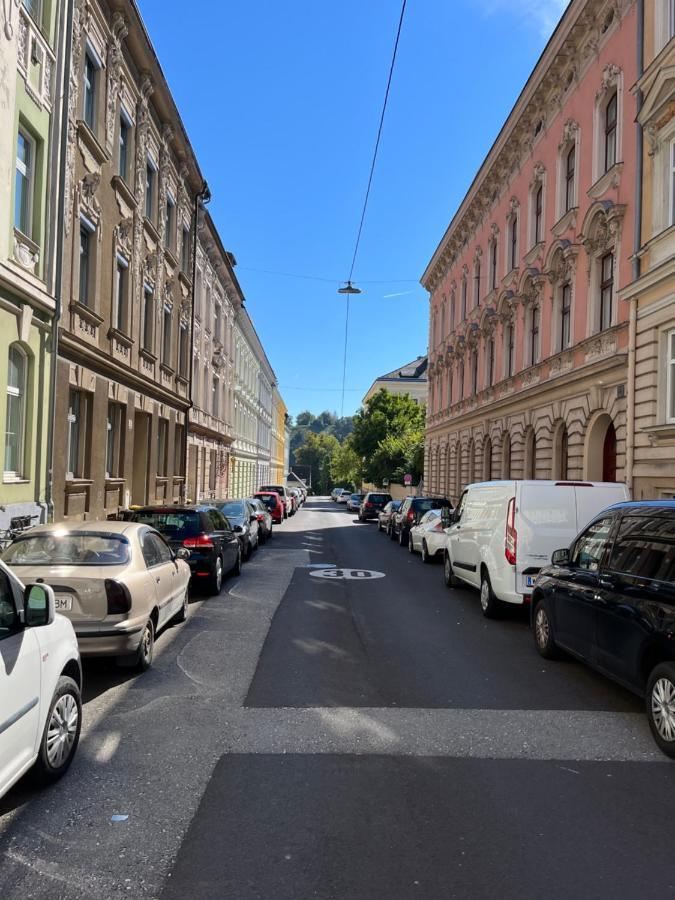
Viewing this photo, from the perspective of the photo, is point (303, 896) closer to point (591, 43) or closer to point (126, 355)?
point (126, 355)

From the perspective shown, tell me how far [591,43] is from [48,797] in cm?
2057

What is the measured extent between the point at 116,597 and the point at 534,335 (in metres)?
20.0

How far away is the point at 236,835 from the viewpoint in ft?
11.7

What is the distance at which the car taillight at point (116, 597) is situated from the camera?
6176mm

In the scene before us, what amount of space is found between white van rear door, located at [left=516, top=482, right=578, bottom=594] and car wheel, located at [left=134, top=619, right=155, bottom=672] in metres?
4.73

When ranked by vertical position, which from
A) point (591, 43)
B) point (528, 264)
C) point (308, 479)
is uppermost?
point (591, 43)

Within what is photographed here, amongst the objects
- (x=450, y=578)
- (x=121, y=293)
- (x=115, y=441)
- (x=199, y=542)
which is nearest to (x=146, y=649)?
(x=199, y=542)

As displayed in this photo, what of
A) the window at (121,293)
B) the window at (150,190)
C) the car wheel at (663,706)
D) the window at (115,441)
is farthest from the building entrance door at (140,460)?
the car wheel at (663,706)

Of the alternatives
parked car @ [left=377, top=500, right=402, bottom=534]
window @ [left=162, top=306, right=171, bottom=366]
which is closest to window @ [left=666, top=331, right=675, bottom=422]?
parked car @ [left=377, top=500, right=402, bottom=534]

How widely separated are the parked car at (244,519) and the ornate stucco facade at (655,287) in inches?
338

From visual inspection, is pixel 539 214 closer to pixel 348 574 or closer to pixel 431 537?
pixel 431 537

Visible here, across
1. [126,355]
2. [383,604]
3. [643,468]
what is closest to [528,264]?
[643,468]

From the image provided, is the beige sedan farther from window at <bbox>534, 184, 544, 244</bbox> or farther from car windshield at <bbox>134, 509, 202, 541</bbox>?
window at <bbox>534, 184, 544, 244</bbox>

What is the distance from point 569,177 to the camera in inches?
811
